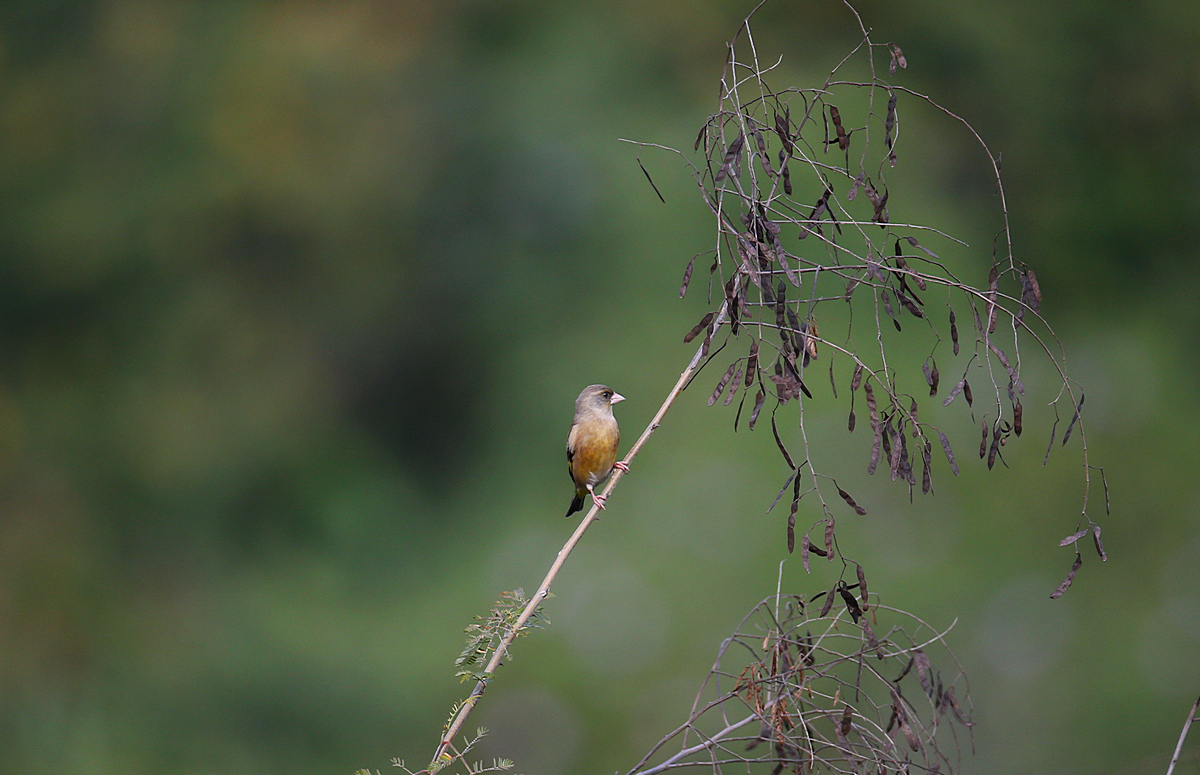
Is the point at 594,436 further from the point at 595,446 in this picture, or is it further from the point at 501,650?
the point at 501,650

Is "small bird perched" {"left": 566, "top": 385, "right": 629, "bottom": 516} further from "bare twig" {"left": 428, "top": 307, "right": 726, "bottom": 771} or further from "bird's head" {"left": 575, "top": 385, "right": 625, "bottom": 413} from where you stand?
"bare twig" {"left": 428, "top": 307, "right": 726, "bottom": 771}

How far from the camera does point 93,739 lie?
25.1 ft

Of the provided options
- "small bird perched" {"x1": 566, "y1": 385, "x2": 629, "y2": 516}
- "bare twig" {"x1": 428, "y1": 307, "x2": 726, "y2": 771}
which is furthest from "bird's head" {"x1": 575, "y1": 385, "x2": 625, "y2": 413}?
"bare twig" {"x1": 428, "y1": 307, "x2": 726, "y2": 771}

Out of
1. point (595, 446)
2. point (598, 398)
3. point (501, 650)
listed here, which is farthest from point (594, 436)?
point (501, 650)

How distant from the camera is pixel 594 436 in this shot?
163 inches

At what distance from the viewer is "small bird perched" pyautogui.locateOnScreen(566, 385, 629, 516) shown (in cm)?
414

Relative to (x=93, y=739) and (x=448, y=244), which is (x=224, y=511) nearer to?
(x=93, y=739)

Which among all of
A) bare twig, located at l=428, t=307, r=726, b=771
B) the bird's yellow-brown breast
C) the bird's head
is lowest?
bare twig, located at l=428, t=307, r=726, b=771

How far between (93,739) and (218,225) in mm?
4619

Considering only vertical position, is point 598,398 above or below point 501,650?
above

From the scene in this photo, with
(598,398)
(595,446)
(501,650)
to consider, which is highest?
(598,398)

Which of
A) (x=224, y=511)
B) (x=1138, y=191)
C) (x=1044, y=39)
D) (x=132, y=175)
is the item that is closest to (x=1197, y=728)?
(x=1138, y=191)

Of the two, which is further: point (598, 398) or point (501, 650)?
point (598, 398)

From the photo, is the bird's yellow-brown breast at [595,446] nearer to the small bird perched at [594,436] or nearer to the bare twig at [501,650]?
the small bird perched at [594,436]
